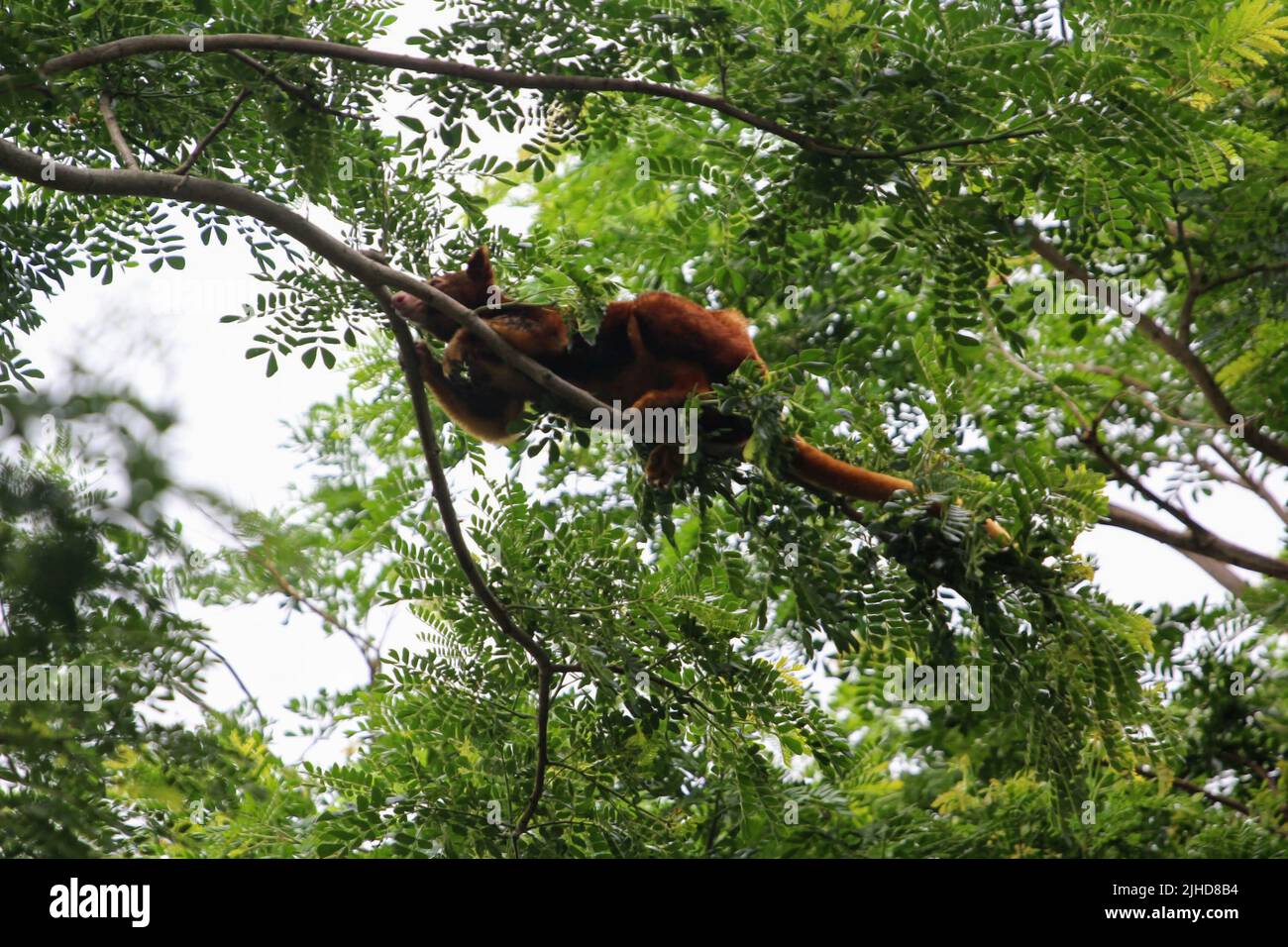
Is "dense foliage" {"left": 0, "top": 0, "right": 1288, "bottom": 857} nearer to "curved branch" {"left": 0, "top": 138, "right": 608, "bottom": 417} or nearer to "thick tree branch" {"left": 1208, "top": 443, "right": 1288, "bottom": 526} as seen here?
→ "curved branch" {"left": 0, "top": 138, "right": 608, "bottom": 417}

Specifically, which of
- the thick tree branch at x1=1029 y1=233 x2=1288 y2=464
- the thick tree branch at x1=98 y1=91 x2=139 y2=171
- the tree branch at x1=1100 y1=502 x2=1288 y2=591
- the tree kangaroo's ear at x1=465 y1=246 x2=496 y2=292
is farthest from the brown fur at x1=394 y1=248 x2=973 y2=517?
the tree branch at x1=1100 y1=502 x2=1288 y2=591

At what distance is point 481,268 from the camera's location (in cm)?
538

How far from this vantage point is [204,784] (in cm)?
224

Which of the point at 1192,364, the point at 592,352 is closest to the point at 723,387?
the point at 592,352

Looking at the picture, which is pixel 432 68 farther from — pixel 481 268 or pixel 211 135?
pixel 481 268

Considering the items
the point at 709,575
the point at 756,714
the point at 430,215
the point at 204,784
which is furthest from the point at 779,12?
the point at 204,784

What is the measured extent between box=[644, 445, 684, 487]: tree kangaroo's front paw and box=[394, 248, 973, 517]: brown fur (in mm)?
350

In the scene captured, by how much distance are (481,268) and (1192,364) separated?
459 centimetres

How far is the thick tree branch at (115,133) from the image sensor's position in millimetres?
4133

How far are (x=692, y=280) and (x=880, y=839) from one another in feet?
11.8

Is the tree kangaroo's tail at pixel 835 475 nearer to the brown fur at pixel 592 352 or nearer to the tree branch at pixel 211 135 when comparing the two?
the brown fur at pixel 592 352

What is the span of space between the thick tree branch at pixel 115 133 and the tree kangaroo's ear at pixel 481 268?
1500 mm

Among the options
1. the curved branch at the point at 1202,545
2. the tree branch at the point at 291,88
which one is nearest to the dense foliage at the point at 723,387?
the tree branch at the point at 291,88
